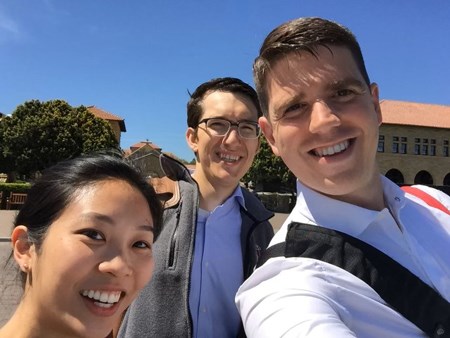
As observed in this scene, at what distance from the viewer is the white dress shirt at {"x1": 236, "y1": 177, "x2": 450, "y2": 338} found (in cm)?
130

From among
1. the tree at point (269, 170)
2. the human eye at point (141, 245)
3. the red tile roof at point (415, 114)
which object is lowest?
the human eye at point (141, 245)

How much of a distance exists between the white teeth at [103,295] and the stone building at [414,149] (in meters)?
50.7

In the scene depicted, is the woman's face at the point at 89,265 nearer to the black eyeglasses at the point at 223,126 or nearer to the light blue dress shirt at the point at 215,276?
the light blue dress shirt at the point at 215,276

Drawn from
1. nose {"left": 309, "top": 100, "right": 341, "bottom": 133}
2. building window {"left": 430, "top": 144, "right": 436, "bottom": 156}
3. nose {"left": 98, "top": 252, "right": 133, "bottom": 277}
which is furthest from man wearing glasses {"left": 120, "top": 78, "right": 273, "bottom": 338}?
building window {"left": 430, "top": 144, "right": 436, "bottom": 156}

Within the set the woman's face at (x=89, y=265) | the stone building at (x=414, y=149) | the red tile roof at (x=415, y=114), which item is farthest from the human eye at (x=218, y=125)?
the red tile roof at (x=415, y=114)

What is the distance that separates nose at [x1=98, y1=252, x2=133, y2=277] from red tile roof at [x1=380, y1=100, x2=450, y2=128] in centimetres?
5241

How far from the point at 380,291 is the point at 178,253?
3.48 ft

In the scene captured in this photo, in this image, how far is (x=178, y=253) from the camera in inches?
81.7

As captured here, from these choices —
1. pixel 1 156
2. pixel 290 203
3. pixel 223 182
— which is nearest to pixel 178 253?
pixel 223 182

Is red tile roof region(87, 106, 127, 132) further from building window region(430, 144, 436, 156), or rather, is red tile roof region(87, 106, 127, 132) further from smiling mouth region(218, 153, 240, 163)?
smiling mouth region(218, 153, 240, 163)

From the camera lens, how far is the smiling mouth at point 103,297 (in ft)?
4.84

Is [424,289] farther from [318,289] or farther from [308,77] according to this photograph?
[308,77]

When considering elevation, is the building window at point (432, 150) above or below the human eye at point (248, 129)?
above

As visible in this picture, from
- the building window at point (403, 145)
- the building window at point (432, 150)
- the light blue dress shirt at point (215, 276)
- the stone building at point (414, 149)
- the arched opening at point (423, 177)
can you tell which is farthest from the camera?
the building window at point (432, 150)
